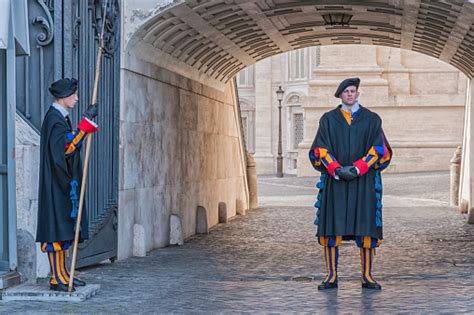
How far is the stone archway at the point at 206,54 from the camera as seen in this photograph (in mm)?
13117

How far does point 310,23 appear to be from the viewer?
16.9 meters

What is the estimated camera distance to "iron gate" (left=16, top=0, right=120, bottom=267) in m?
10.4

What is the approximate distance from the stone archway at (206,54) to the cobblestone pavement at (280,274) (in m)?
1.04

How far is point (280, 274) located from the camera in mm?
11547

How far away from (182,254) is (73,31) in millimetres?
4228

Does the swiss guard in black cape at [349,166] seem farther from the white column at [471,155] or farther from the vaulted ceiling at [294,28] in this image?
the white column at [471,155]

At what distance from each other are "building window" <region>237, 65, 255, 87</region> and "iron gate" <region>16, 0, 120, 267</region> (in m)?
45.1

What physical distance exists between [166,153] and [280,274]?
421 centimetres

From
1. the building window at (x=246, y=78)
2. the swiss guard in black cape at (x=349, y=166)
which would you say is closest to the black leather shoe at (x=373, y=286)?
the swiss guard in black cape at (x=349, y=166)

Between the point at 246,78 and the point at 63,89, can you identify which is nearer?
the point at 63,89

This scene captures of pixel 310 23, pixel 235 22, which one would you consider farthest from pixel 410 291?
pixel 310 23

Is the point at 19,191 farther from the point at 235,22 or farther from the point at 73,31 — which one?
the point at 235,22

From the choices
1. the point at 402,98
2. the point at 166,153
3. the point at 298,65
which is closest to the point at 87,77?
the point at 166,153

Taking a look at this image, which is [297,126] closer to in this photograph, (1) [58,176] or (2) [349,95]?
(2) [349,95]
